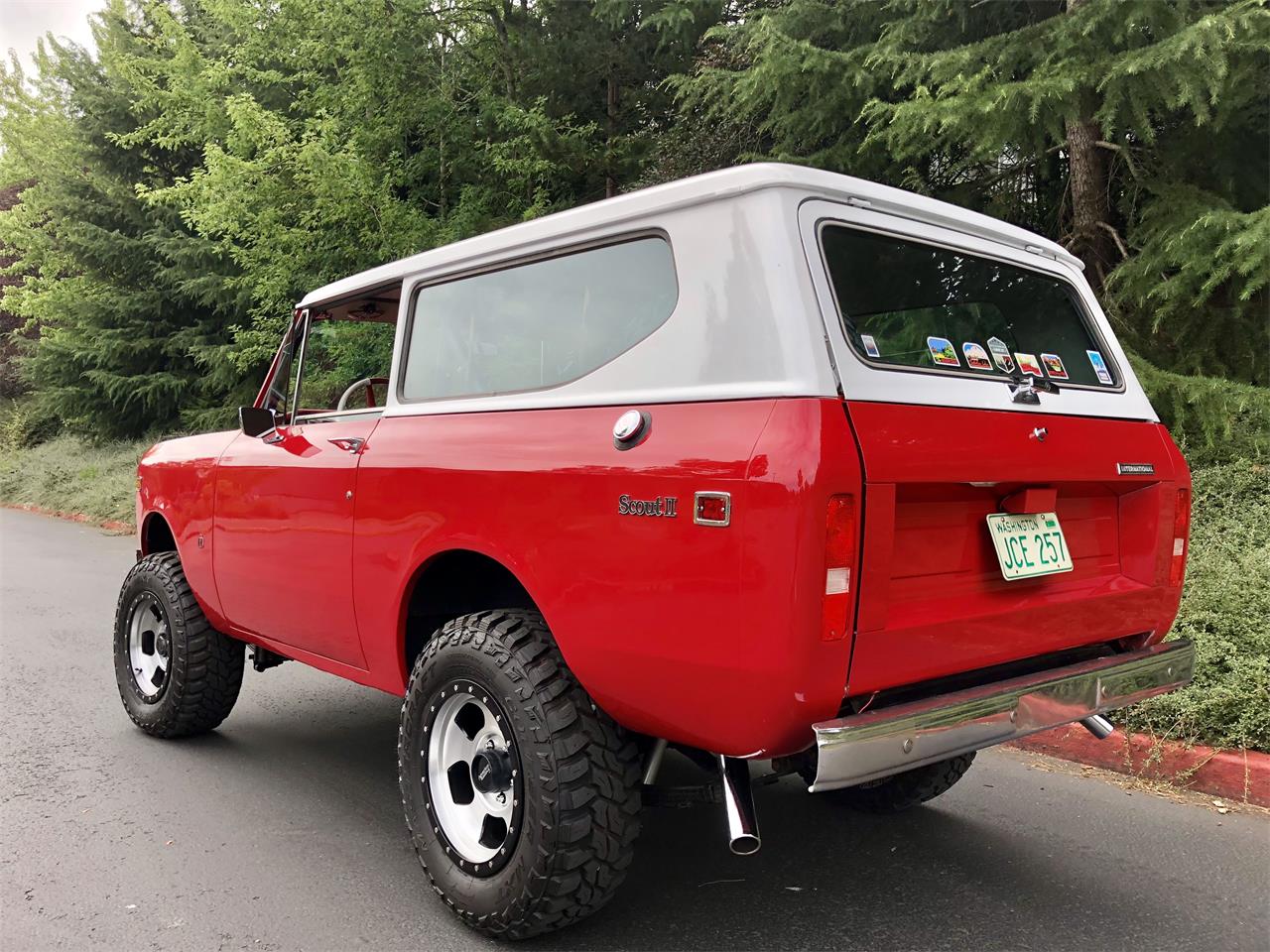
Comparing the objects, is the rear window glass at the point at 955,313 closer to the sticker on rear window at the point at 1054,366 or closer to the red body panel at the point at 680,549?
the sticker on rear window at the point at 1054,366

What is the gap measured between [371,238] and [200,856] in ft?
33.7

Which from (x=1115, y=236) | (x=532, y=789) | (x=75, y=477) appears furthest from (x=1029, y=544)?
(x=75, y=477)

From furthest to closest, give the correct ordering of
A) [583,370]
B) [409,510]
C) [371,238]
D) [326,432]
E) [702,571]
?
[371,238] → [326,432] → [409,510] → [583,370] → [702,571]

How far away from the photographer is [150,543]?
16.5 ft

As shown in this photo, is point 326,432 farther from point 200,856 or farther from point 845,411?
point 845,411

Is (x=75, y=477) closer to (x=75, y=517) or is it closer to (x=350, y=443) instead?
(x=75, y=517)

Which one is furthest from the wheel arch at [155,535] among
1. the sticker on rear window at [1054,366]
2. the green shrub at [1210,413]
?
the green shrub at [1210,413]

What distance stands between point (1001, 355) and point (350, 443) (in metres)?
2.26

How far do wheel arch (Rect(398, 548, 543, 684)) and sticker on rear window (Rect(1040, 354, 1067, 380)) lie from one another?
6.11 feet

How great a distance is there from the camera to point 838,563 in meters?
2.20

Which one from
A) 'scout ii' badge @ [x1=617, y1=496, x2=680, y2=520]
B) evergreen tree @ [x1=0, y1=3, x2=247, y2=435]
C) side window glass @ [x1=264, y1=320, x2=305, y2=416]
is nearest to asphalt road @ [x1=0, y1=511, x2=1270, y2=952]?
'scout ii' badge @ [x1=617, y1=496, x2=680, y2=520]

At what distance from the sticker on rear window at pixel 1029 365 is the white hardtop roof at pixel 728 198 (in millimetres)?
395

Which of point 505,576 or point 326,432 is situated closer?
point 505,576

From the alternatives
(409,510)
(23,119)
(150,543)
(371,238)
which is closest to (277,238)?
(371,238)
